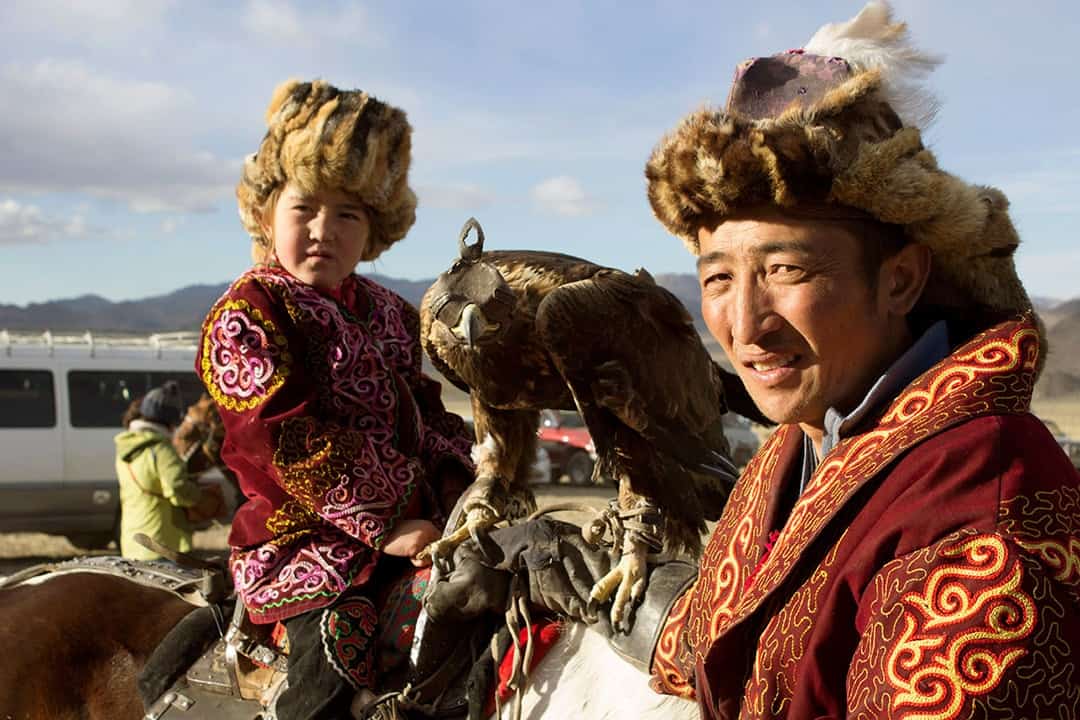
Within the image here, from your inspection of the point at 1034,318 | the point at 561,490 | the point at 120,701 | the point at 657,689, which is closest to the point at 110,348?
the point at 561,490

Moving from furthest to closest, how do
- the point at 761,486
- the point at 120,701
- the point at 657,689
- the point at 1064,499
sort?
the point at 120,701 → the point at 657,689 → the point at 761,486 → the point at 1064,499

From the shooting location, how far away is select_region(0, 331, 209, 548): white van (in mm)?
10734

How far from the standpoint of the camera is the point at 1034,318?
1446 mm

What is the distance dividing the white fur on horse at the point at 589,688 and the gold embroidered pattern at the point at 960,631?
108 cm

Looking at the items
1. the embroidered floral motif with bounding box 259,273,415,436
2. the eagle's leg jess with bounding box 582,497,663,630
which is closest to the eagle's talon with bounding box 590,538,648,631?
the eagle's leg jess with bounding box 582,497,663,630

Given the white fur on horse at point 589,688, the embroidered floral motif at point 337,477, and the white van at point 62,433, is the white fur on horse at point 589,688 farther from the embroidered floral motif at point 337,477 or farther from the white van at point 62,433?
the white van at point 62,433

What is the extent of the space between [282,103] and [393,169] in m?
0.36

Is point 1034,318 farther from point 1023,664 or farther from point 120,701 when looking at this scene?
point 120,701

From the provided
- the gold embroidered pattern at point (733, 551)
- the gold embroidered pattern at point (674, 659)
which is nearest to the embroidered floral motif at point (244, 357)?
the gold embroidered pattern at point (674, 659)

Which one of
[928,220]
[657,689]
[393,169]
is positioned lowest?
[657,689]

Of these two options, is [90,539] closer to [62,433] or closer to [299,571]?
[62,433]

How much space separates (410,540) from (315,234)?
34.7 inches

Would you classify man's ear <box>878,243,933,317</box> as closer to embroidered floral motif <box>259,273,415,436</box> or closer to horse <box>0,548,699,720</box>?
embroidered floral motif <box>259,273,415,436</box>

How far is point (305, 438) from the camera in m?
2.71
